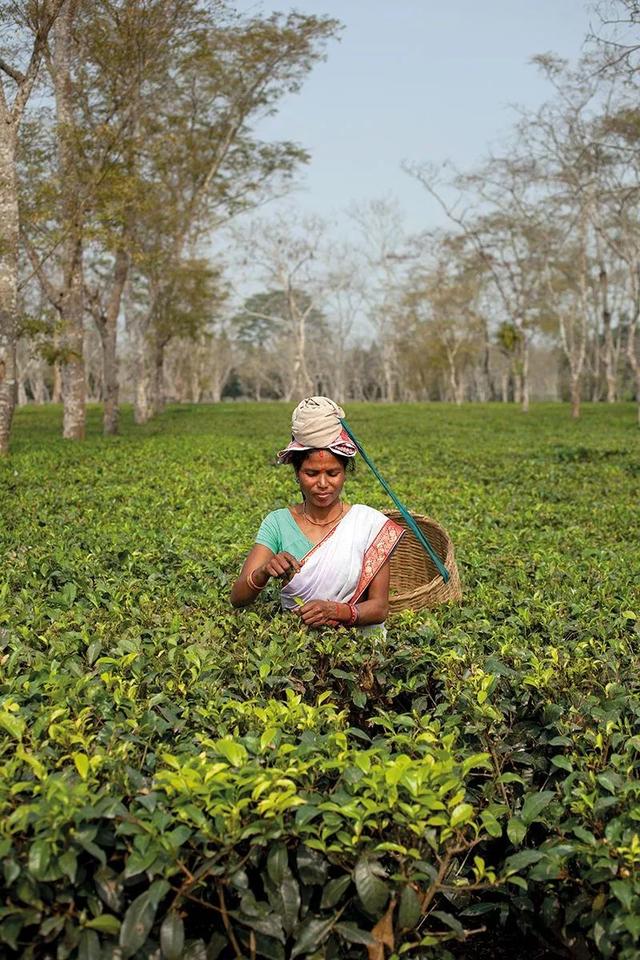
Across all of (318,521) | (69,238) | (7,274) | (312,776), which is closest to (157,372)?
(69,238)

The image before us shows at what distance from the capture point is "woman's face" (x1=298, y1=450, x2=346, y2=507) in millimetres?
3775

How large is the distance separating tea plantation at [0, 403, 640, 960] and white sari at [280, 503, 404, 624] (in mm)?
210

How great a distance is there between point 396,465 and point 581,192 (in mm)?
18161

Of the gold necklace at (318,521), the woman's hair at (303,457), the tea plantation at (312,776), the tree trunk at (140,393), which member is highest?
the tree trunk at (140,393)

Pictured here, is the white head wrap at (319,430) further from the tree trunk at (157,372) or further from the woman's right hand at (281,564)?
the tree trunk at (157,372)

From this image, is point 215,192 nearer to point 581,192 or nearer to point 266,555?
point 581,192

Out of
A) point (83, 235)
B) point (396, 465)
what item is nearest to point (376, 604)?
point (396, 465)

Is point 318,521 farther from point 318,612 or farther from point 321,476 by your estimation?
point 318,612

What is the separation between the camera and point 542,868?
227cm

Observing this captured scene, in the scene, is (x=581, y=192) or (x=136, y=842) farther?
(x=581, y=192)

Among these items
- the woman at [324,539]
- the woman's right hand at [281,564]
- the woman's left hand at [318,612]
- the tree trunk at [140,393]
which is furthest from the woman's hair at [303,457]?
the tree trunk at [140,393]

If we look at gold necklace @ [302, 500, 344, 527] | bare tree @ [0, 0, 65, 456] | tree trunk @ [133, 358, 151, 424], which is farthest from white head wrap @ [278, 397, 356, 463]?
tree trunk @ [133, 358, 151, 424]

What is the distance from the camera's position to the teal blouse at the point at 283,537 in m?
3.84

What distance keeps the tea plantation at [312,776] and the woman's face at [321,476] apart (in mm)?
560
